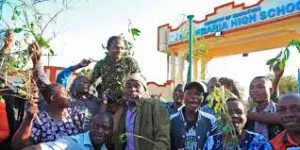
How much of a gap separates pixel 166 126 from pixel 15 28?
1.53 metres

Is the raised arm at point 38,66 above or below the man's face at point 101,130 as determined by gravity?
above

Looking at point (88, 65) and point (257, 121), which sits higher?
point (88, 65)

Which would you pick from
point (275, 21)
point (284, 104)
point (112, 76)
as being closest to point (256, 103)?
point (284, 104)

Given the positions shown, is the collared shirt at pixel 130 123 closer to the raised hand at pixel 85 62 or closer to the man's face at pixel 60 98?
the man's face at pixel 60 98

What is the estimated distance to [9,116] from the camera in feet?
15.0

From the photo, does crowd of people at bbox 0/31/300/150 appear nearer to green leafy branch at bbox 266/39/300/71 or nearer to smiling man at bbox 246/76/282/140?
smiling man at bbox 246/76/282/140

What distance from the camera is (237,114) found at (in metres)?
3.73

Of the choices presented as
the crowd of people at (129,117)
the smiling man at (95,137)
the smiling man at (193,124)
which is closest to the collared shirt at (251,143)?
the crowd of people at (129,117)

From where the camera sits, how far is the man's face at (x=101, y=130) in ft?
12.2

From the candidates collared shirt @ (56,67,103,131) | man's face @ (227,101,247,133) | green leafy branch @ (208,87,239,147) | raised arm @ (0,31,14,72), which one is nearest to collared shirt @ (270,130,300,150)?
man's face @ (227,101,247,133)

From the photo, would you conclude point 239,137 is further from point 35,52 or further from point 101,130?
point 35,52

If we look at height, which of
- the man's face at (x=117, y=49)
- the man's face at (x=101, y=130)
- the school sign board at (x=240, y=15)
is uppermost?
the school sign board at (x=240, y=15)

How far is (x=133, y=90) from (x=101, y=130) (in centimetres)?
51

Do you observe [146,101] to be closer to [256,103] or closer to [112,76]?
[112,76]
